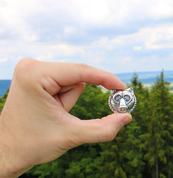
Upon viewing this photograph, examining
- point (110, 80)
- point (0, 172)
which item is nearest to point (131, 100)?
point (110, 80)

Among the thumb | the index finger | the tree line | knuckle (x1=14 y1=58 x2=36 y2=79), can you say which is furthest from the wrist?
the tree line

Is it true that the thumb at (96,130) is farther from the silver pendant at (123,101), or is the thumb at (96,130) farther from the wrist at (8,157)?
the wrist at (8,157)

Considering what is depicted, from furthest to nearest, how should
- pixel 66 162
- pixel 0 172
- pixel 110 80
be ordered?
pixel 66 162 → pixel 110 80 → pixel 0 172

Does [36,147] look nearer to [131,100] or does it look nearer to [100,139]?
[100,139]

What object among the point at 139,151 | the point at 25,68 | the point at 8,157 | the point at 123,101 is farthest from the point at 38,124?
the point at 139,151

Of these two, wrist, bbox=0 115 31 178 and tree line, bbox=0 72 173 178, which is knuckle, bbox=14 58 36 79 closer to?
wrist, bbox=0 115 31 178

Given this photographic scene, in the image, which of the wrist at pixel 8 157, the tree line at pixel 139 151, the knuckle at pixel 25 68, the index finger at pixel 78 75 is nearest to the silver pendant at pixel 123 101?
the index finger at pixel 78 75
